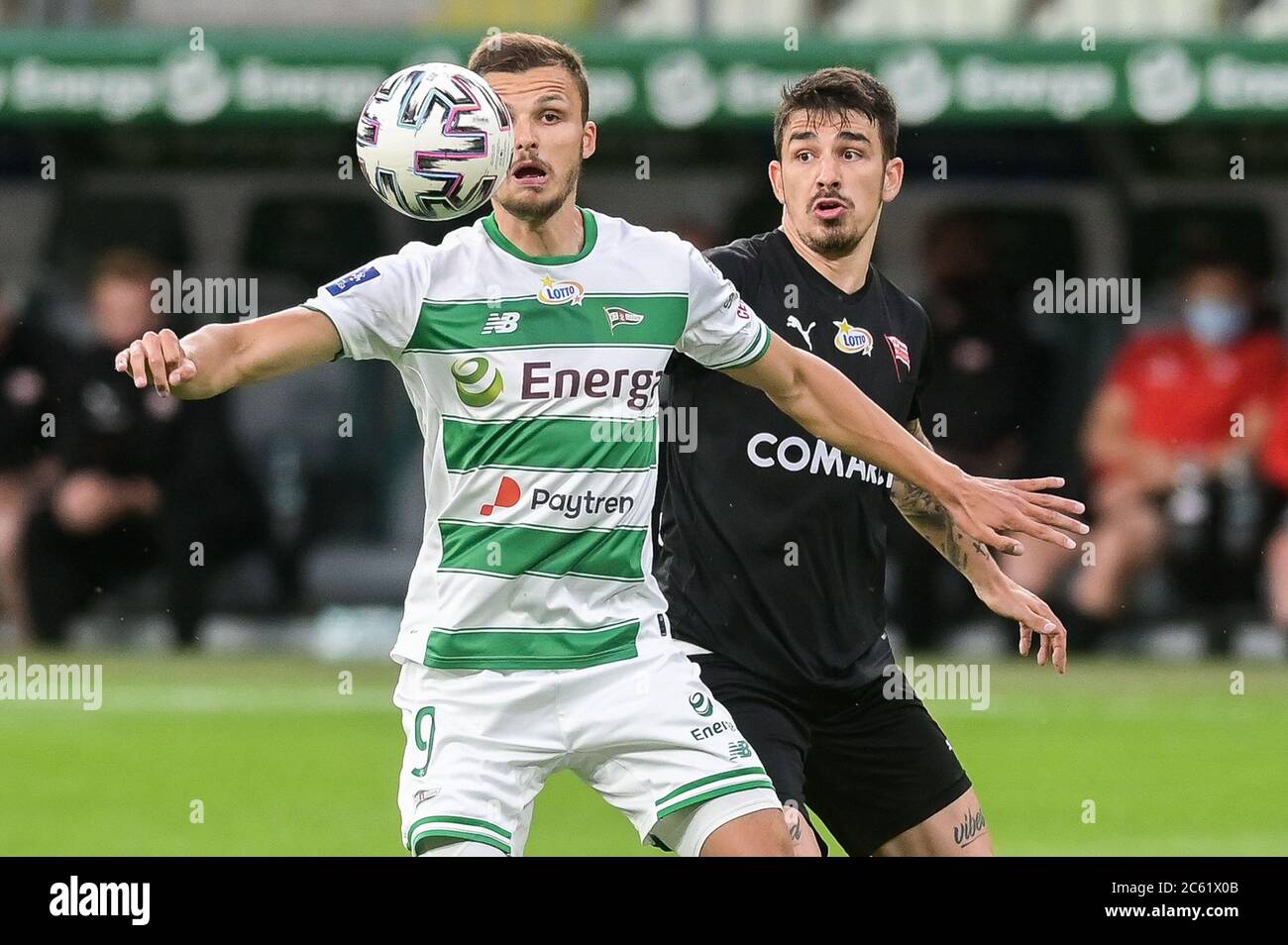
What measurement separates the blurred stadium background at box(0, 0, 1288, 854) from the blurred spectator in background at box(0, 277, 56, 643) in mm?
27

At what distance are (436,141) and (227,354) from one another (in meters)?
0.71

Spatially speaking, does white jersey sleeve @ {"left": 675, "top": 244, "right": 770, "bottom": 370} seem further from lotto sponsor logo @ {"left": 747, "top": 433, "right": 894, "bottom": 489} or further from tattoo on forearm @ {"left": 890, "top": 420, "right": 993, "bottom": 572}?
tattoo on forearm @ {"left": 890, "top": 420, "right": 993, "bottom": 572}

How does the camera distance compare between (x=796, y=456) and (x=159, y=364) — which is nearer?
(x=159, y=364)

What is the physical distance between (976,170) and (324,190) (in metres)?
4.76

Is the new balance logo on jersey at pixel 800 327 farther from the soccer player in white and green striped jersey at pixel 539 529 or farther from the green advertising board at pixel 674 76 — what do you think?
the green advertising board at pixel 674 76

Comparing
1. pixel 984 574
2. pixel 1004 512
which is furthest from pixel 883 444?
pixel 984 574

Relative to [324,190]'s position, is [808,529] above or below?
below

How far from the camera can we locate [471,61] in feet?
18.4

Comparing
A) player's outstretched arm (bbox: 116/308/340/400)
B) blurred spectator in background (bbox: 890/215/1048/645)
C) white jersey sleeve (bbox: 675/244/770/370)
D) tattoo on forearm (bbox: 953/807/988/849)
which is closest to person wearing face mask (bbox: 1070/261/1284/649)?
blurred spectator in background (bbox: 890/215/1048/645)

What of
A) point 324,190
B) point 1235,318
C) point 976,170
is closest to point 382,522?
point 324,190

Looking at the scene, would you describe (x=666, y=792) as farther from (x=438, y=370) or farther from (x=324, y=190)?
(x=324, y=190)

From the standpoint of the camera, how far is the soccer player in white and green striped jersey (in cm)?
525

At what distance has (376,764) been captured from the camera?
39.4 feet

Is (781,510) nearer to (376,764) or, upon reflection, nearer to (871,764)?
(871,764)
